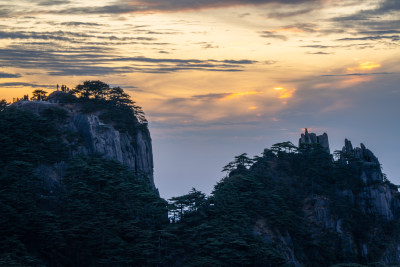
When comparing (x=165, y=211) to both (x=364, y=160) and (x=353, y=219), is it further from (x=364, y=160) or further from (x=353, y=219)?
(x=364, y=160)

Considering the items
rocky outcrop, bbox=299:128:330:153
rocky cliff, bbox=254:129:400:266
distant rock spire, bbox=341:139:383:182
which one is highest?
rocky outcrop, bbox=299:128:330:153

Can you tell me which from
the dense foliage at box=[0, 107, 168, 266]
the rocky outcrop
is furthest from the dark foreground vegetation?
the rocky outcrop

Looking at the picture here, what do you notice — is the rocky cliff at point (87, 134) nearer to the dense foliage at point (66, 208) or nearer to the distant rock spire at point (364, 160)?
the dense foliage at point (66, 208)

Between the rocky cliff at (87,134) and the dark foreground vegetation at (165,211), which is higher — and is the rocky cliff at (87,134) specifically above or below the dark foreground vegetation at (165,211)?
above

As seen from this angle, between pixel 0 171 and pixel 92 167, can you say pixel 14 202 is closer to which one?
pixel 0 171

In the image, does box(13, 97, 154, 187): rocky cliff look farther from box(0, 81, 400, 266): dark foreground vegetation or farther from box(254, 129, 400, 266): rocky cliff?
box(254, 129, 400, 266): rocky cliff

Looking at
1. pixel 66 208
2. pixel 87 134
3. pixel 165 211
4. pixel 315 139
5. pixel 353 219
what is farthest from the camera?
pixel 315 139

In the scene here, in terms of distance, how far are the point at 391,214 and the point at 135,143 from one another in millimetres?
61108

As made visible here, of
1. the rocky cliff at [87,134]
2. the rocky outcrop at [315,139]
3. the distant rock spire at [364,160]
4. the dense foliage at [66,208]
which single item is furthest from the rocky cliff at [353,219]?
the rocky cliff at [87,134]

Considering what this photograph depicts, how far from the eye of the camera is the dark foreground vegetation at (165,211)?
71.4 m

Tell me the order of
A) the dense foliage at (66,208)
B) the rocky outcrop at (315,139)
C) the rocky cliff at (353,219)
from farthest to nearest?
the rocky outcrop at (315,139) < the rocky cliff at (353,219) < the dense foliage at (66,208)

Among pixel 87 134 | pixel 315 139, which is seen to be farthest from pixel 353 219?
pixel 87 134

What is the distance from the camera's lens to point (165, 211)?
87250mm

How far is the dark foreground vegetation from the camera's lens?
71.4 m
